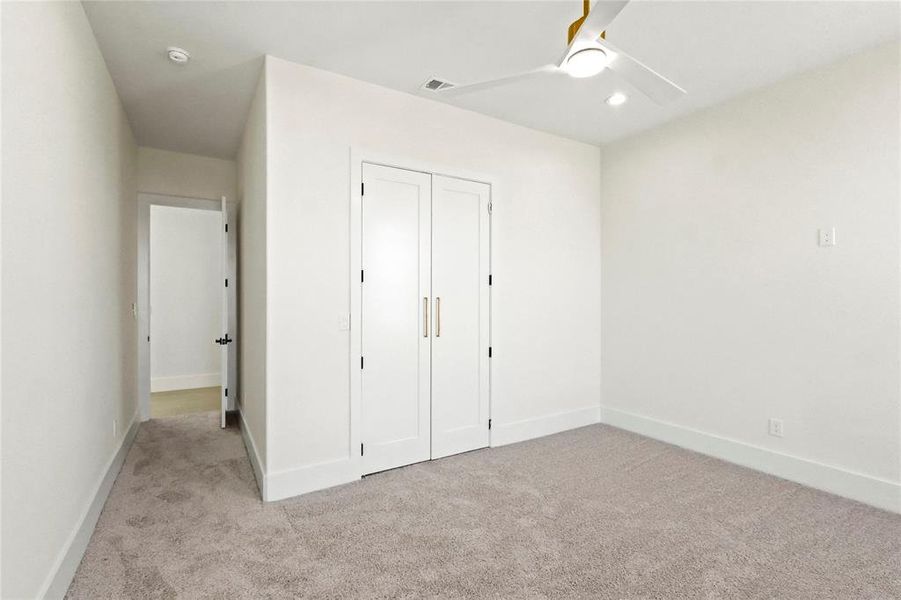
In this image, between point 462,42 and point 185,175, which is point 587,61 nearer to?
point 462,42

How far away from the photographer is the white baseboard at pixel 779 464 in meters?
2.64

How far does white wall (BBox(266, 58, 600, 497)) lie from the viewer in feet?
9.10

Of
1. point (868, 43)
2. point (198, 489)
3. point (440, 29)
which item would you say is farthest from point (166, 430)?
point (868, 43)

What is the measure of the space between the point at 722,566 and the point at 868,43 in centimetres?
311

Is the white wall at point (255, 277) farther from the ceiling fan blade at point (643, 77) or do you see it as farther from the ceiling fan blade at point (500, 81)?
the ceiling fan blade at point (643, 77)

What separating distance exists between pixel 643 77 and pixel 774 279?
210cm

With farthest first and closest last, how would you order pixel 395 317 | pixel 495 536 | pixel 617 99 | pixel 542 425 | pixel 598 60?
pixel 542 425 → pixel 617 99 → pixel 395 317 → pixel 495 536 → pixel 598 60

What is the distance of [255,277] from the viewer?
311 centimetres

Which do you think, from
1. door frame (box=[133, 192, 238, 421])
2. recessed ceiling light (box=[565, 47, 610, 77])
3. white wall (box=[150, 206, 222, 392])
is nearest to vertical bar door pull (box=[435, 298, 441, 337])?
recessed ceiling light (box=[565, 47, 610, 77])

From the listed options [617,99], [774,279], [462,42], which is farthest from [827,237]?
[462,42]

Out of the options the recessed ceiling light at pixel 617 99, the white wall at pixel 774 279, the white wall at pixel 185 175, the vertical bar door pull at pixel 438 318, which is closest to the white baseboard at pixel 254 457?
the vertical bar door pull at pixel 438 318

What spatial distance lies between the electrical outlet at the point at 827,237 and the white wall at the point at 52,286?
164 inches

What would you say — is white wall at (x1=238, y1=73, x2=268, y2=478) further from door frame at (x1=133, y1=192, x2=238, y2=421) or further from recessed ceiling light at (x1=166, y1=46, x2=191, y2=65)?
door frame at (x1=133, y1=192, x2=238, y2=421)

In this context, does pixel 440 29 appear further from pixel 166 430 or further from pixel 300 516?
pixel 166 430
